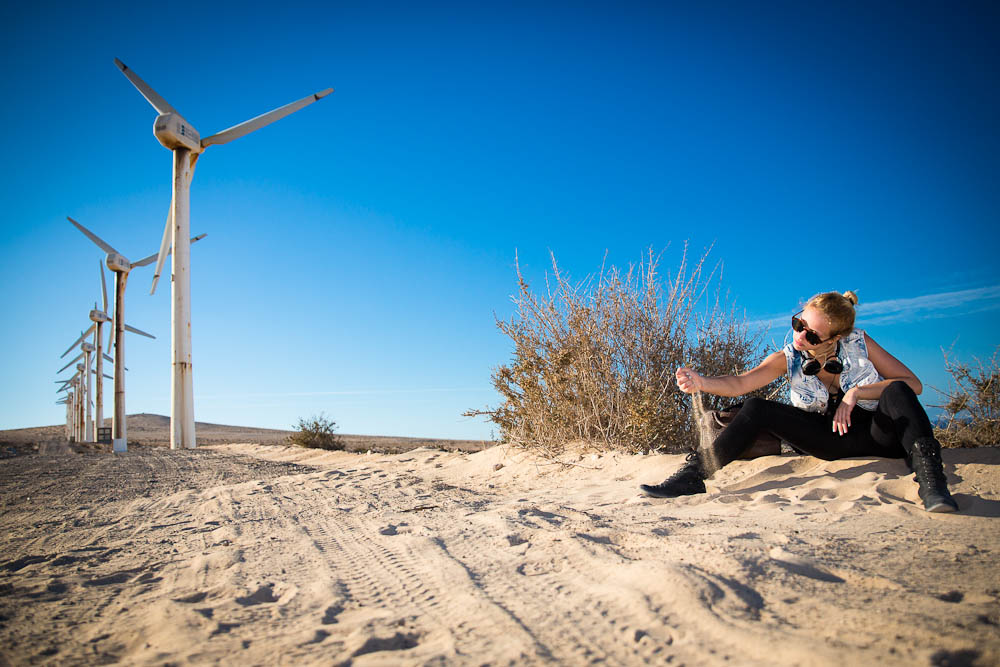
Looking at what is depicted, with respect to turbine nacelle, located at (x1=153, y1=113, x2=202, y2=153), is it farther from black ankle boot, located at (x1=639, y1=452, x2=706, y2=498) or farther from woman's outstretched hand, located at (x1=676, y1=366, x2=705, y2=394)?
black ankle boot, located at (x1=639, y1=452, x2=706, y2=498)

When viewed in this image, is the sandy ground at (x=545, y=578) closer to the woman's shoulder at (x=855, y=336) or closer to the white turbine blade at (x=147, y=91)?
the woman's shoulder at (x=855, y=336)

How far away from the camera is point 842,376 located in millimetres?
3752

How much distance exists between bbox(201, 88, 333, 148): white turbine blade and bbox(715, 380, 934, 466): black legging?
15405mm

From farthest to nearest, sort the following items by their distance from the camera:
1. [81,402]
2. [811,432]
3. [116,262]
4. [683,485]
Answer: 1. [81,402]
2. [116,262]
3. [683,485]
4. [811,432]

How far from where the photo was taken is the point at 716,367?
6.65 metres

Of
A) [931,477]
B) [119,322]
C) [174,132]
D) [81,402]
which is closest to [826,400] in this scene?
[931,477]

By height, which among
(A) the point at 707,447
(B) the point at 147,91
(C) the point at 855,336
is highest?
(B) the point at 147,91

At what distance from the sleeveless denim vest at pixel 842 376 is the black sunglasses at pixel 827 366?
51 millimetres

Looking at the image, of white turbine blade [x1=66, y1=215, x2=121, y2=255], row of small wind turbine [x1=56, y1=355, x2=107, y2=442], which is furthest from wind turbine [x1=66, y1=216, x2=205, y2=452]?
row of small wind turbine [x1=56, y1=355, x2=107, y2=442]

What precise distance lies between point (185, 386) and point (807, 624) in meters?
14.5

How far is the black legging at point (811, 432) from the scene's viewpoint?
363 centimetres

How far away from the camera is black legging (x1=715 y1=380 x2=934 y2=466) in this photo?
3.63 m

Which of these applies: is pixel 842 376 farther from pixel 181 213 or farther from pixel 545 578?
pixel 181 213

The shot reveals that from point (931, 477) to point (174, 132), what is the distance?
55.1ft
